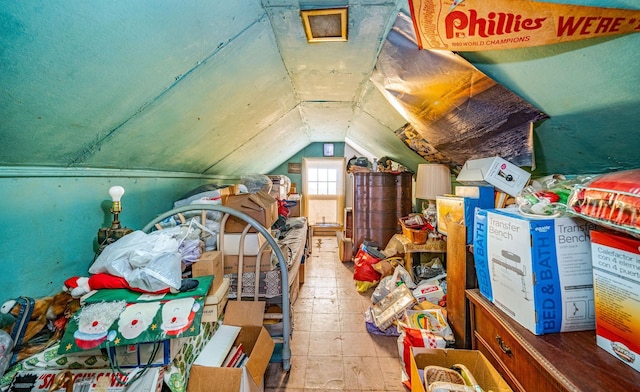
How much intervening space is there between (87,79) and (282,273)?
1.32 meters

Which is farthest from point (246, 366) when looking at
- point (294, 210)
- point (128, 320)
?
point (294, 210)

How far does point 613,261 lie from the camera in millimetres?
748

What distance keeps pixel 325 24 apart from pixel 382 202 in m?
2.65

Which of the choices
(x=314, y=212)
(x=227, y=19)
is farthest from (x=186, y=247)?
(x=314, y=212)

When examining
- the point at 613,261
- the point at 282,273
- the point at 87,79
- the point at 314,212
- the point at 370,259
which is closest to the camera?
the point at 613,261

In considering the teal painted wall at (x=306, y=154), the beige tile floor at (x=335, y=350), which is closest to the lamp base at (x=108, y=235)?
the beige tile floor at (x=335, y=350)

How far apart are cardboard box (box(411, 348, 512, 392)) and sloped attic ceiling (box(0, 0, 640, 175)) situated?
1070mm

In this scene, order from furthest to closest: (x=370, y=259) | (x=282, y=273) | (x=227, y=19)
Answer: (x=370, y=259) < (x=282, y=273) < (x=227, y=19)

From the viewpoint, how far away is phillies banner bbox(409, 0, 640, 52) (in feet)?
2.11

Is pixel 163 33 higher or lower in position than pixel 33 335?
higher

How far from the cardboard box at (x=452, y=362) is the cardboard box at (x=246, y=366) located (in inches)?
30.1

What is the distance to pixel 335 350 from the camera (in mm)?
1917

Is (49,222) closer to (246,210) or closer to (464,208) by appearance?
(246,210)

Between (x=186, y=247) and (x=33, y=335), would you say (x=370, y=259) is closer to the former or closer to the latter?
(x=186, y=247)
